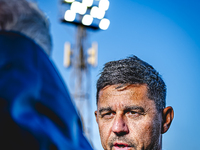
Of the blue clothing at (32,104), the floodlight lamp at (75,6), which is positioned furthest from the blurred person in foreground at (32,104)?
the floodlight lamp at (75,6)

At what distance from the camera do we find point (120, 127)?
138 cm

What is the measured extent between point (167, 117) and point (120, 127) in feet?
1.25

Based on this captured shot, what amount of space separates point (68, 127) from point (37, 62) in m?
0.20

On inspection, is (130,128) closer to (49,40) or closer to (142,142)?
(142,142)

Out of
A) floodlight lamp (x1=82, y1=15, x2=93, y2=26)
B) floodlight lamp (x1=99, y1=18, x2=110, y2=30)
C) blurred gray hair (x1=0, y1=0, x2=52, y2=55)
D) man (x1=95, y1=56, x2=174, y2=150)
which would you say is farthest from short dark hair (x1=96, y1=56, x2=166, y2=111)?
floodlight lamp (x1=82, y1=15, x2=93, y2=26)

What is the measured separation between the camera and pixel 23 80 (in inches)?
25.7

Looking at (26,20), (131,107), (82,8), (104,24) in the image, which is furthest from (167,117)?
(82,8)

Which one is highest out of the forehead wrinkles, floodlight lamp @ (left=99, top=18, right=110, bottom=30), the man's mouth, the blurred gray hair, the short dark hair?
floodlight lamp @ (left=99, top=18, right=110, bottom=30)

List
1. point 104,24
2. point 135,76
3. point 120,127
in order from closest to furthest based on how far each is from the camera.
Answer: point 120,127 < point 135,76 < point 104,24

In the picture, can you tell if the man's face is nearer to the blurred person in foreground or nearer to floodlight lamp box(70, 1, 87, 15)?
the blurred person in foreground

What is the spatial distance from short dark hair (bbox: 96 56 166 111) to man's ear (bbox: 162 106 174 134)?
4 centimetres

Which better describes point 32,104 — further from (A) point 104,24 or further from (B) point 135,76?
(A) point 104,24

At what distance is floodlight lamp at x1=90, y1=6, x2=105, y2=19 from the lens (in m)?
10.2

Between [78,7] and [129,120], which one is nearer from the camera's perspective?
[129,120]
